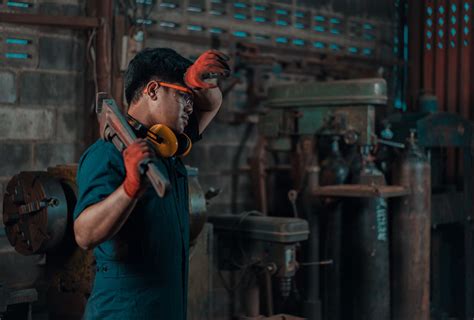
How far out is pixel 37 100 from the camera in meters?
3.62

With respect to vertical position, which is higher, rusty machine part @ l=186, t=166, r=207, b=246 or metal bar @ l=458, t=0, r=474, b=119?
metal bar @ l=458, t=0, r=474, b=119

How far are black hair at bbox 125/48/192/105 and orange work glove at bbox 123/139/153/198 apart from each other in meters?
0.38

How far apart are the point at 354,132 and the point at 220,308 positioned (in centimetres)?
137

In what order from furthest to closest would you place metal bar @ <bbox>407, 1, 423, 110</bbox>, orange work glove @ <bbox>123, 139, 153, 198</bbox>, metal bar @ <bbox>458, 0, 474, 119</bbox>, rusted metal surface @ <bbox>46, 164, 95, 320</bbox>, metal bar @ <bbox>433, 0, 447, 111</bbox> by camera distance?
metal bar @ <bbox>407, 1, 423, 110</bbox> < metal bar @ <bbox>433, 0, 447, 111</bbox> < metal bar @ <bbox>458, 0, 474, 119</bbox> < rusted metal surface @ <bbox>46, 164, 95, 320</bbox> < orange work glove @ <bbox>123, 139, 153, 198</bbox>

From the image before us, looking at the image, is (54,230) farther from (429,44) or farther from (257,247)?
(429,44)

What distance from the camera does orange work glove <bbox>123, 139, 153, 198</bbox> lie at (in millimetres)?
1562

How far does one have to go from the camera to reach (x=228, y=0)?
4.52 meters

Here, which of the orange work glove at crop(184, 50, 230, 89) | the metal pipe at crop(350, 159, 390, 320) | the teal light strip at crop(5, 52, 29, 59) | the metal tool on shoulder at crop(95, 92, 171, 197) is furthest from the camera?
the metal pipe at crop(350, 159, 390, 320)

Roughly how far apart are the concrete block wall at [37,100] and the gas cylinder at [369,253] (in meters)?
1.57

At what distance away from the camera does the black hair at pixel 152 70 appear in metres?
1.95

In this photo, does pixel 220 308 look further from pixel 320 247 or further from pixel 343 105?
pixel 343 105

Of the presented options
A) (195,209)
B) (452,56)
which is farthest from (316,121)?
(452,56)

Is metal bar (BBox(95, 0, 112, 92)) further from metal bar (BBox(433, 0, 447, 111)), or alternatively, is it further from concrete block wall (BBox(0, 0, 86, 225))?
metal bar (BBox(433, 0, 447, 111))

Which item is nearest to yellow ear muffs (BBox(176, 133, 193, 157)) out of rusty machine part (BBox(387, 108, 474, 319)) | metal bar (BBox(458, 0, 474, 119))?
rusty machine part (BBox(387, 108, 474, 319))
